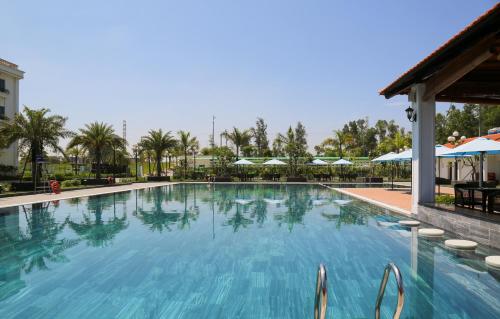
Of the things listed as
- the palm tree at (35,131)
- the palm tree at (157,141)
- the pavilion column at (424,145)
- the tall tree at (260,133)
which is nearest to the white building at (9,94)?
the palm tree at (35,131)

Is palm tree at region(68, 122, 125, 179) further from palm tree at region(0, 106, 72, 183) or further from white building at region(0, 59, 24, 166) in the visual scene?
palm tree at region(0, 106, 72, 183)

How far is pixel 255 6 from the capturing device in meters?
15.4

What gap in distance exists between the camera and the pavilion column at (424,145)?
984cm

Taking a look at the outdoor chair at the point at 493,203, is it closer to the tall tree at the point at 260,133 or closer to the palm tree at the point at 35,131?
the palm tree at the point at 35,131

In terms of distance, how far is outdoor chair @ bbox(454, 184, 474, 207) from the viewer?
884 centimetres

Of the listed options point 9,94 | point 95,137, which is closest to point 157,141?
point 95,137

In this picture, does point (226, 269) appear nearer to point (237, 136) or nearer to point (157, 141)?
point (157, 141)

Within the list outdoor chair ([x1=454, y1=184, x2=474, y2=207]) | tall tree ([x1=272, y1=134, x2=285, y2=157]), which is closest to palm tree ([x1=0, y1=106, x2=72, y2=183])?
outdoor chair ([x1=454, y1=184, x2=474, y2=207])

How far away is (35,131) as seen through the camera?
22.2m

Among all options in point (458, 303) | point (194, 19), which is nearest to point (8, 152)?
point (194, 19)

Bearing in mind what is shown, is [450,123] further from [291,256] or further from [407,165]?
[291,256]

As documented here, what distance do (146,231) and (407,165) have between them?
32.1 metres

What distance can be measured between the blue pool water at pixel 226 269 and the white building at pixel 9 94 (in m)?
25.6

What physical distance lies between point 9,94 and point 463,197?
3845cm
